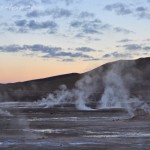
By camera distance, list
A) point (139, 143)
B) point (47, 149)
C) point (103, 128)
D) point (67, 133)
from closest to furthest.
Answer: point (47, 149) → point (139, 143) → point (67, 133) → point (103, 128)

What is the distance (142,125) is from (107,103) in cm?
4860

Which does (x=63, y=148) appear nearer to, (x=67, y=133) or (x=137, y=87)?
(x=67, y=133)

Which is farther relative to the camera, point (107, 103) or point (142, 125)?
point (107, 103)

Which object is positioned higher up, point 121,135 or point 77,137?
point 77,137

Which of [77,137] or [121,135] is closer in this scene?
[77,137]

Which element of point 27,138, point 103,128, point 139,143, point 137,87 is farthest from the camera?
point 137,87

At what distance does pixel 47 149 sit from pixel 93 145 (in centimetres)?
280

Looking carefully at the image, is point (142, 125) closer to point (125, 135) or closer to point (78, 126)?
point (78, 126)

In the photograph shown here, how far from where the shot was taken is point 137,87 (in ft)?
635

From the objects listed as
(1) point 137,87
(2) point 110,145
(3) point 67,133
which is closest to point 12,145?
(2) point 110,145

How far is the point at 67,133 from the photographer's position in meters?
38.3

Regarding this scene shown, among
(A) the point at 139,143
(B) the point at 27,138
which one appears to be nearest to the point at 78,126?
(B) the point at 27,138

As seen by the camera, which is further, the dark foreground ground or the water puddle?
the water puddle

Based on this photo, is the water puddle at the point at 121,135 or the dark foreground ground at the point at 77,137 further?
the water puddle at the point at 121,135
